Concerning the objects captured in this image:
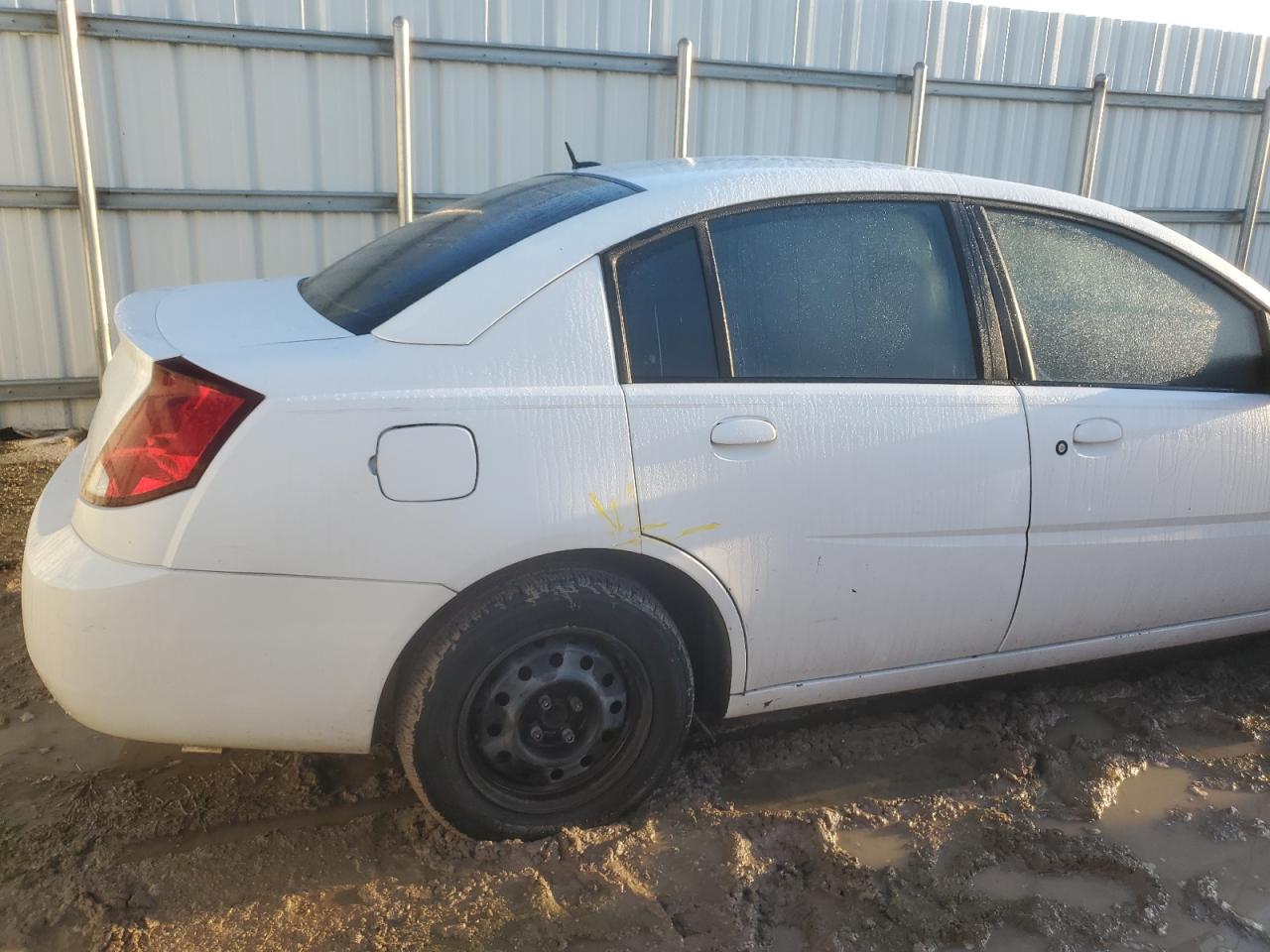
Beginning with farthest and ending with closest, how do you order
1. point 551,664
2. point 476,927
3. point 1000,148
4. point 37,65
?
1. point 1000,148
2. point 37,65
3. point 551,664
4. point 476,927

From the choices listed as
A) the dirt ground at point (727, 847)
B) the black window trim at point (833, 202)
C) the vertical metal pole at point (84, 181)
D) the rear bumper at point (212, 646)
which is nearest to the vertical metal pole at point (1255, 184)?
the dirt ground at point (727, 847)

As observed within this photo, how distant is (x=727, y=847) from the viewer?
8.45ft

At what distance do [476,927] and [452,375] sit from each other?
1180 millimetres

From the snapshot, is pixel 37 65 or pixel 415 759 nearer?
pixel 415 759

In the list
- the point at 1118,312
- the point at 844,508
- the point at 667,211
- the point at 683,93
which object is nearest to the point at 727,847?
the point at 844,508

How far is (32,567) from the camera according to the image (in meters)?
2.34

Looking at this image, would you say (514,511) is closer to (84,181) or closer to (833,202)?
(833,202)

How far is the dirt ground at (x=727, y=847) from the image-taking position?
231 cm

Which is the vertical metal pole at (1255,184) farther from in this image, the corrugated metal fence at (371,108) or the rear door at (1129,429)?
the rear door at (1129,429)

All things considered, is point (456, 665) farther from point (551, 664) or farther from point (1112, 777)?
point (1112, 777)

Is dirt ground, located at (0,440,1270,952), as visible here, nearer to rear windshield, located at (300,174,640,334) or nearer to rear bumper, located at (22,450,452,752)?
rear bumper, located at (22,450,452,752)

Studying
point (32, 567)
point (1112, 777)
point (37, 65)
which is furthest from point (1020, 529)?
point (37, 65)

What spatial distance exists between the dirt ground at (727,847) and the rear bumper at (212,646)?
0.37 meters

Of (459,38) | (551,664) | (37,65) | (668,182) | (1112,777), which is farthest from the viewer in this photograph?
(459,38)
